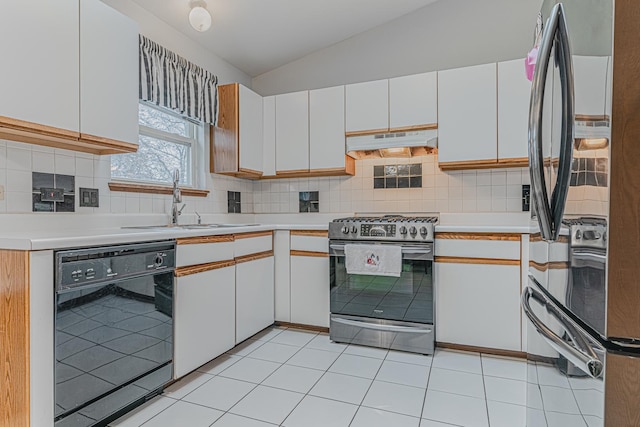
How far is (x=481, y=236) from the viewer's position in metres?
2.40

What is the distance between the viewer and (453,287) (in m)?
2.47

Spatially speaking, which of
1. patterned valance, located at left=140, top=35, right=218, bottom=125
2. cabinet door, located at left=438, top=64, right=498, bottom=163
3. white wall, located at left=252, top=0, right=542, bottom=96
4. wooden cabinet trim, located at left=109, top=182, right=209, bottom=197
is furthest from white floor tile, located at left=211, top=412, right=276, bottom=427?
white wall, located at left=252, top=0, right=542, bottom=96

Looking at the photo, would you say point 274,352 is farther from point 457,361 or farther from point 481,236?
point 481,236

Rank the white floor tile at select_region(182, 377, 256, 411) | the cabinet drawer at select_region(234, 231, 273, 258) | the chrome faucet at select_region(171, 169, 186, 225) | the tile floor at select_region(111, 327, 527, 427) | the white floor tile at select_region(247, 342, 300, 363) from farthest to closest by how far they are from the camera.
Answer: the chrome faucet at select_region(171, 169, 186, 225), the cabinet drawer at select_region(234, 231, 273, 258), the white floor tile at select_region(247, 342, 300, 363), the white floor tile at select_region(182, 377, 256, 411), the tile floor at select_region(111, 327, 527, 427)

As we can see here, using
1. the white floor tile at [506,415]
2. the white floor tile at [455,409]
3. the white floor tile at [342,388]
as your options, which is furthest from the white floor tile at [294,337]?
the white floor tile at [506,415]

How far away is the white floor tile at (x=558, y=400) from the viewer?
2.68ft

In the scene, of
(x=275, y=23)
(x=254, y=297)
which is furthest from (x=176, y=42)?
(x=254, y=297)

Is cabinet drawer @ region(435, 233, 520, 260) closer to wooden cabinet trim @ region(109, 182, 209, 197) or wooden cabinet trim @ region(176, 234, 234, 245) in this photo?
wooden cabinet trim @ region(176, 234, 234, 245)

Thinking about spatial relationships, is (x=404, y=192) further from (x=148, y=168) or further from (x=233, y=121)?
(x=148, y=168)

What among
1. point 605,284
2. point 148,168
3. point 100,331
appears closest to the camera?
point 605,284

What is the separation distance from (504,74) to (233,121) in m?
2.17

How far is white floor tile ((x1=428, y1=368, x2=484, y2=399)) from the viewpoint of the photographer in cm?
192

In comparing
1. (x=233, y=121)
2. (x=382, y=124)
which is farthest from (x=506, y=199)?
(x=233, y=121)

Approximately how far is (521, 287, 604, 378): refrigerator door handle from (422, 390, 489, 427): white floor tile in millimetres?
818
